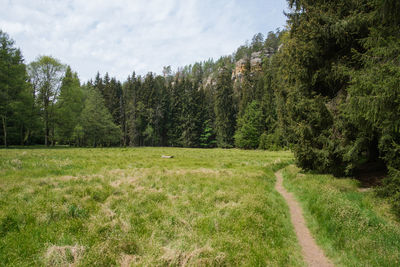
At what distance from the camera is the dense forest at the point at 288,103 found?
283 inches

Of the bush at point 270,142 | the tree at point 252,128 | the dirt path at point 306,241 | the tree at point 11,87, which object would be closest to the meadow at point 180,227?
the dirt path at point 306,241

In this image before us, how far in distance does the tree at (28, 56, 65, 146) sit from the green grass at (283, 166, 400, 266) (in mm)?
47404

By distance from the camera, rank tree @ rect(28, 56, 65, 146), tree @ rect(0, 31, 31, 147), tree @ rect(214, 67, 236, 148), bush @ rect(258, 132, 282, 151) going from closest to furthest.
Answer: tree @ rect(0, 31, 31, 147)
tree @ rect(28, 56, 65, 146)
bush @ rect(258, 132, 282, 151)
tree @ rect(214, 67, 236, 148)

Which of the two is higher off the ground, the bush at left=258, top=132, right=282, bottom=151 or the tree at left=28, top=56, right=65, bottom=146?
the tree at left=28, top=56, right=65, bottom=146

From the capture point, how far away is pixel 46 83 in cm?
3916

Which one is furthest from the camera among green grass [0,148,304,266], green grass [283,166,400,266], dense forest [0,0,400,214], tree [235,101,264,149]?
tree [235,101,264,149]

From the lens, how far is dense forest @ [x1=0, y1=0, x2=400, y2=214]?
7.20 meters

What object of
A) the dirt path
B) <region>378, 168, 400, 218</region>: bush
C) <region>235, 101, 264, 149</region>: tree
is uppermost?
<region>235, 101, 264, 149</region>: tree

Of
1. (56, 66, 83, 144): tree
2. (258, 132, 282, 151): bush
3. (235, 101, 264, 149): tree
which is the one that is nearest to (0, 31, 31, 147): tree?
(56, 66, 83, 144): tree

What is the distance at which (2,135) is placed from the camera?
3622 centimetres

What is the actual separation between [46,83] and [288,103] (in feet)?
150

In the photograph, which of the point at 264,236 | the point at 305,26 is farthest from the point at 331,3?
the point at 264,236

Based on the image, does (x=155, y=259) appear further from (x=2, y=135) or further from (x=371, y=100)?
(x=2, y=135)

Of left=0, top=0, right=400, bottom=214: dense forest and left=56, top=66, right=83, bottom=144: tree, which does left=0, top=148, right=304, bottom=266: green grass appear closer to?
left=0, top=0, right=400, bottom=214: dense forest
